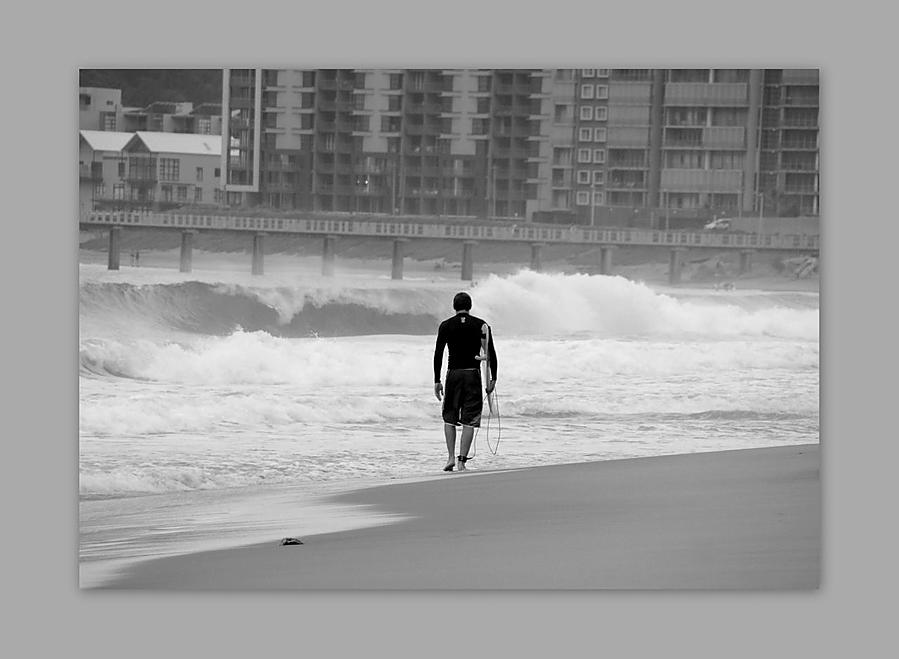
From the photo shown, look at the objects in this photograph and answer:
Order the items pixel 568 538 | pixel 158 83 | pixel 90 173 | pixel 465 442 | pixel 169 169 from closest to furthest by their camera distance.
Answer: pixel 568 538 → pixel 158 83 → pixel 90 173 → pixel 465 442 → pixel 169 169

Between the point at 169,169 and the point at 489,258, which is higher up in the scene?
the point at 169,169

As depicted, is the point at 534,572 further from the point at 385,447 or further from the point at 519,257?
the point at 519,257

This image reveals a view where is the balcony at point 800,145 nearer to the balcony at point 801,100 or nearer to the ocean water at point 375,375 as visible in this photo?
the balcony at point 801,100

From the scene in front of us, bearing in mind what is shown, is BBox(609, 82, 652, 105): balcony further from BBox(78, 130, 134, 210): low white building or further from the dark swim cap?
BBox(78, 130, 134, 210): low white building

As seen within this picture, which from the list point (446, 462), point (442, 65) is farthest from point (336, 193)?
point (446, 462)

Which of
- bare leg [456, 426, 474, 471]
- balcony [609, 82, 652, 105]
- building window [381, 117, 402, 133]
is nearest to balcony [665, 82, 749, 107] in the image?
balcony [609, 82, 652, 105]

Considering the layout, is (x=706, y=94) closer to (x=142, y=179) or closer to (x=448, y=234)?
(x=448, y=234)

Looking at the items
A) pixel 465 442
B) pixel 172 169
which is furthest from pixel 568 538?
pixel 172 169
